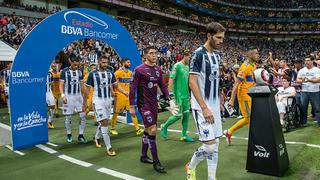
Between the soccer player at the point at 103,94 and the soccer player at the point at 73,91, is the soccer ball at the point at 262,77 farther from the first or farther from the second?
the soccer player at the point at 73,91

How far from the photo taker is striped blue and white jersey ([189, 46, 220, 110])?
3.84 meters

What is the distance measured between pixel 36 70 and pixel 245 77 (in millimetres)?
5063

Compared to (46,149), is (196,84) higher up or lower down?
higher up

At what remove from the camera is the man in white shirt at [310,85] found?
8258 mm

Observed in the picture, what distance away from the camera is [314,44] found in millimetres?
62844

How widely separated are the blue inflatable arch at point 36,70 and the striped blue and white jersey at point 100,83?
157cm

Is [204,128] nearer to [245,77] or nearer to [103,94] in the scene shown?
[245,77]

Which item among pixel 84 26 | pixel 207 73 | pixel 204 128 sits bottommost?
pixel 204 128

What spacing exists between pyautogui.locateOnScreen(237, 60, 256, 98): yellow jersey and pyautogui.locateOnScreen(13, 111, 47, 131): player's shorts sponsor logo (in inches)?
195

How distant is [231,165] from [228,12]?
62.8m

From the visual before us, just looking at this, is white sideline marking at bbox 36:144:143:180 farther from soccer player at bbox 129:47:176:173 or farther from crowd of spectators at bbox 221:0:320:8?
crowd of spectators at bbox 221:0:320:8

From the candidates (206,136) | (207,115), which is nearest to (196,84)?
(207,115)

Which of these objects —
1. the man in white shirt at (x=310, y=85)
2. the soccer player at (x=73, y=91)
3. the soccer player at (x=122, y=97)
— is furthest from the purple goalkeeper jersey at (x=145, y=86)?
the man in white shirt at (x=310, y=85)

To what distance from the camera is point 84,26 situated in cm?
828
